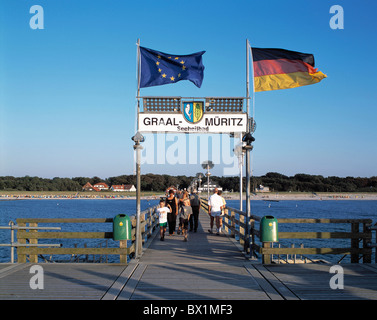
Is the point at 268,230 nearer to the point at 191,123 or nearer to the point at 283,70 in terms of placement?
the point at 191,123

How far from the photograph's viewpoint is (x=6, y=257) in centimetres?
2634

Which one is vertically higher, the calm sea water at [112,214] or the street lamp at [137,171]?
the street lamp at [137,171]

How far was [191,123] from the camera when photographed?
1085cm

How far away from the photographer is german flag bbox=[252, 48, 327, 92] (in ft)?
35.7

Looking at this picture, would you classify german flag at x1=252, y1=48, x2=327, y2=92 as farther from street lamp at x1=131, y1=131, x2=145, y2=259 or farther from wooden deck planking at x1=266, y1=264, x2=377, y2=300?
wooden deck planking at x1=266, y1=264, x2=377, y2=300

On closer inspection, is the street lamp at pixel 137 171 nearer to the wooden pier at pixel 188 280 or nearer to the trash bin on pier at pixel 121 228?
the wooden pier at pixel 188 280

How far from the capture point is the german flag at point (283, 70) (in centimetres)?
1089

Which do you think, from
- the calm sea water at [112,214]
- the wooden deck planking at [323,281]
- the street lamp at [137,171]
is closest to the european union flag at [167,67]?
the street lamp at [137,171]

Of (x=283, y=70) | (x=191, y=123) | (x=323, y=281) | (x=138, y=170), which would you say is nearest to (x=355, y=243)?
(x=323, y=281)

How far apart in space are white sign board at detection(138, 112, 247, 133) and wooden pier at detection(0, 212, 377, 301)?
3.50 metres

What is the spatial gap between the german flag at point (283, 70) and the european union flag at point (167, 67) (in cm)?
170

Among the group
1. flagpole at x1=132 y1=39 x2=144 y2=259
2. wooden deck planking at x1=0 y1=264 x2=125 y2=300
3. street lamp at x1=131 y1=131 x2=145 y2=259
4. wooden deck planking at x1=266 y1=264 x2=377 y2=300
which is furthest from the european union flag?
wooden deck planking at x1=266 y1=264 x2=377 y2=300
